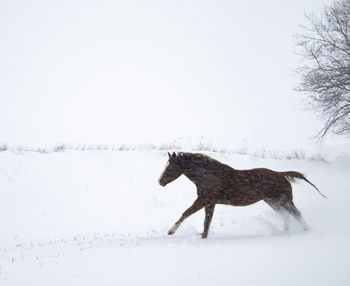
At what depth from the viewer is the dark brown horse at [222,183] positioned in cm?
887

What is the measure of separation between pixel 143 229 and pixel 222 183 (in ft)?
19.0

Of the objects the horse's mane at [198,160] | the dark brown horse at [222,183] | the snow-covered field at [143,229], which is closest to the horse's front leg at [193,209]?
the dark brown horse at [222,183]

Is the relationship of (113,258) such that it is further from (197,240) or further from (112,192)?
(112,192)

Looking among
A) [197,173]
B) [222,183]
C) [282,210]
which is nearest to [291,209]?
[282,210]

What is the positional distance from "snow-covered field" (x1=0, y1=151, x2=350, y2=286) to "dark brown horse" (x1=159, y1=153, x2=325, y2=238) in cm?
95

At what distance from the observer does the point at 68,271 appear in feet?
19.3

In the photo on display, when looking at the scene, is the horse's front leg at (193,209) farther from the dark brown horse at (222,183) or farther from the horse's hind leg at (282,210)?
the horse's hind leg at (282,210)

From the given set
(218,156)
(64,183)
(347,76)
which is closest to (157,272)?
(64,183)

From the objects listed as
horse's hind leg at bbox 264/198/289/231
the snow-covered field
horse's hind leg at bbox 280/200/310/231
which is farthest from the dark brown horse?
the snow-covered field

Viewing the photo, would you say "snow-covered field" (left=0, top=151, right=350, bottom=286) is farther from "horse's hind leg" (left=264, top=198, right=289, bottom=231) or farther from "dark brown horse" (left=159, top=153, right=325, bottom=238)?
"dark brown horse" (left=159, top=153, right=325, bottom=238)

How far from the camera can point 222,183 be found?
8.97m

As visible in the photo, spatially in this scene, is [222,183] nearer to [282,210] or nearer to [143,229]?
A: [282,210]

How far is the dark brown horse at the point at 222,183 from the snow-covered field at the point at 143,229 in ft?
3.13

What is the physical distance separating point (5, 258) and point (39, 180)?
29.1 feet
